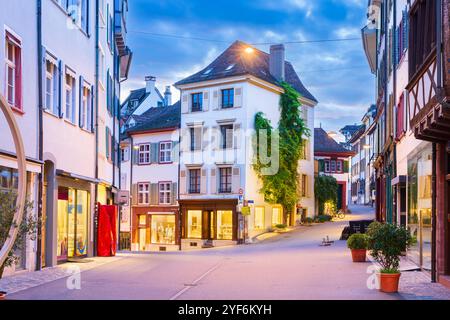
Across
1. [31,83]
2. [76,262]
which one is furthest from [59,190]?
[31,83]

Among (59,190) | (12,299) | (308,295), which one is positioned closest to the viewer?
(12,299)

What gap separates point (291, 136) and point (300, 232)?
7.51 metres

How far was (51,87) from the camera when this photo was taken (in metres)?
20.4

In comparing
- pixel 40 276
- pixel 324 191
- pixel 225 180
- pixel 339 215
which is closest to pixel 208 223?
pixel 225 180

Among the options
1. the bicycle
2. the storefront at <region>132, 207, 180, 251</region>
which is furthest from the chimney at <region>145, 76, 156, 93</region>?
the bicycle

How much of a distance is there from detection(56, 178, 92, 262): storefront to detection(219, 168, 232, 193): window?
78.4 ft

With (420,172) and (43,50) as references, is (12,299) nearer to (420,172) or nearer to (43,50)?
(43,50)

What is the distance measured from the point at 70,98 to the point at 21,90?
5.55 metres

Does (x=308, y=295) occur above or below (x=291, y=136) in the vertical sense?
below

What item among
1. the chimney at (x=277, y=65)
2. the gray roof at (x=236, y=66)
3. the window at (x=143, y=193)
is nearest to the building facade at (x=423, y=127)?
the gray roof at (x=236, y=66)

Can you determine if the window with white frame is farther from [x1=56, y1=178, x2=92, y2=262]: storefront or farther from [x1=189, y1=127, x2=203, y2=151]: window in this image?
[x1=189, y1=127, x2=203, y2=151]: window

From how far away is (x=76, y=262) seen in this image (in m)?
22.1

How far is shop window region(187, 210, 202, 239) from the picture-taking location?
164 ft

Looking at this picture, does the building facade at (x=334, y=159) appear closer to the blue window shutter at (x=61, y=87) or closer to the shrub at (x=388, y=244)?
the blue window shutter at (x=61, y=87)
